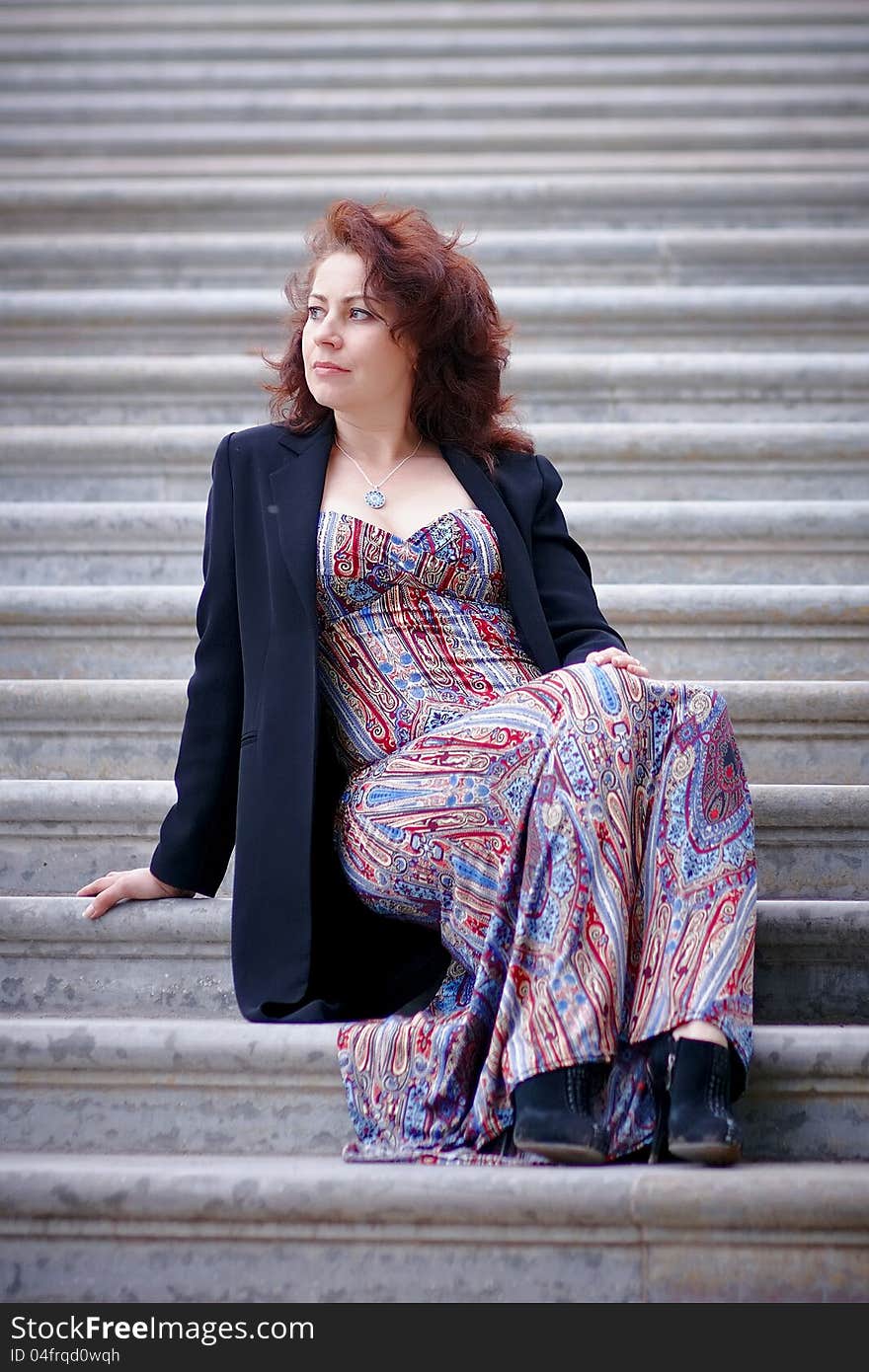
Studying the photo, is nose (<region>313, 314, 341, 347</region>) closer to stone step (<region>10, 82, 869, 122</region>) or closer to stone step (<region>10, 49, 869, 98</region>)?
stone step (<region>10, 82, 869, 122</region>)

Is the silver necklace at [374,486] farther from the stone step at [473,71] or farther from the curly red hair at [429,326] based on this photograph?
the stone step at [473,71]

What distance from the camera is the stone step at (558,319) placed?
3686 mm

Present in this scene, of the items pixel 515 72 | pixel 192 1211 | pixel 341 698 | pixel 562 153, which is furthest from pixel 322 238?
pixel 515 72

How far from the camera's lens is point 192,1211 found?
171 cm

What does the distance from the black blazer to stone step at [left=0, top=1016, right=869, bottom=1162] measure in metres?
0.12

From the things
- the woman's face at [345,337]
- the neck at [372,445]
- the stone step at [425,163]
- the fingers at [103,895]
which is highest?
the stone step at [425,163]

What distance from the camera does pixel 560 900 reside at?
5.93 feet

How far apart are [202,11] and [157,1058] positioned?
409 cm

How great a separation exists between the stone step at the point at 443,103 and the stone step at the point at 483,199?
334mm

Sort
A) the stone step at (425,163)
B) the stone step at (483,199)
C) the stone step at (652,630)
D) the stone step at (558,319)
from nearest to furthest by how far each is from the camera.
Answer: the stone step at (652,630) → the stone step at (558,319) → the stone step at (483,199) → the stone step at (425,163)

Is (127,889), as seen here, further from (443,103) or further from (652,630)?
(443,103)

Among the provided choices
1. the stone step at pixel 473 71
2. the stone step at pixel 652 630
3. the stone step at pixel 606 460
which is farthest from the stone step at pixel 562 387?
the stone step at pixel 473 71

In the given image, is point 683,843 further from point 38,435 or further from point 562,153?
point 562,153

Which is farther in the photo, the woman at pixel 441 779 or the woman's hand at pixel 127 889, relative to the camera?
the woman's hand at pixel 127 889
